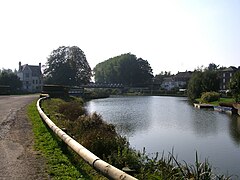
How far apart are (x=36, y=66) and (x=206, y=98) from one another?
69.3 metres

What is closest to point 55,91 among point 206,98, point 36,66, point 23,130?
point 206,98

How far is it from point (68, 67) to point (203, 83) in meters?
35.6

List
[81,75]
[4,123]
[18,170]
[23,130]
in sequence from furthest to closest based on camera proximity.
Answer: [81,75] < [4,123] < [23,130] < [18,170]

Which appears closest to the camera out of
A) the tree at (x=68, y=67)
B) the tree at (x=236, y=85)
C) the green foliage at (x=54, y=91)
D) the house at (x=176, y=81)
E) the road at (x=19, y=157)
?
the road at (x=19, y=157)

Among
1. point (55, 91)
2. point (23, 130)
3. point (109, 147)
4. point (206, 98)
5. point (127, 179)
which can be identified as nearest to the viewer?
point (127, 179)

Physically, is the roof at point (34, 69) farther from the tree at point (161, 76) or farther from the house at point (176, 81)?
the tree at point (161, 76)

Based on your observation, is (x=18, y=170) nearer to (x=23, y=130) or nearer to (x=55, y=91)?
(x=23, y=130)

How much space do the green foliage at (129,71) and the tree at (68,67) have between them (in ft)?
148

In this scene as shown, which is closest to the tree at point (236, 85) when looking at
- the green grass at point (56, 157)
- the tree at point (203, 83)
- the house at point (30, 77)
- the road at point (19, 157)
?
the tree at point (203, 83)

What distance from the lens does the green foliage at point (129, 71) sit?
138000 millimetres

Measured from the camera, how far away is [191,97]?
75.3 meters

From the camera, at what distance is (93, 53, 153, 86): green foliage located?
138 m

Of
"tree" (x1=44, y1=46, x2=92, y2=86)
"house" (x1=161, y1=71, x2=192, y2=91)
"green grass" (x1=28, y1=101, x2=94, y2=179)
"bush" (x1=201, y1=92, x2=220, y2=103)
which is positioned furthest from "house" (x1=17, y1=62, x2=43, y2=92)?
"green grass" (x1=28, y1=101, x2=94, y2=179)

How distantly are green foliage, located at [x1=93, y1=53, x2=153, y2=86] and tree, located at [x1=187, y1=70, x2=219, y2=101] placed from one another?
64193 mm
